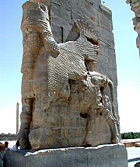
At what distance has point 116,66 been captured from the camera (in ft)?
20.0

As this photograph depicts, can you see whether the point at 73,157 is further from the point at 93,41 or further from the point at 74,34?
the point at 93,41

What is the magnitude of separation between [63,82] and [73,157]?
1588mm

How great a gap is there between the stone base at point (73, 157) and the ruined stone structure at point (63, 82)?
6.4 inches

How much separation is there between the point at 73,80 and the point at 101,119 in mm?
1306

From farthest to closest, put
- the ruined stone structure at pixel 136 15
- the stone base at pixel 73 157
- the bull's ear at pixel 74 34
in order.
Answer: the bull's ear at pixel 74 34 < the ruined stone structure at pixel 136 15 < the stone base at pixel 73 157

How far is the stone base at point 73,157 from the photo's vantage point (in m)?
3.38

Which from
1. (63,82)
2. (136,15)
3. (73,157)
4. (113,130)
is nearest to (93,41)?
(136,15)

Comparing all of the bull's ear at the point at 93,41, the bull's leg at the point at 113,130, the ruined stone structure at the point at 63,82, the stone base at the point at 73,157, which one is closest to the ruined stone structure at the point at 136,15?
the ruined stone structure at the point at 63,82

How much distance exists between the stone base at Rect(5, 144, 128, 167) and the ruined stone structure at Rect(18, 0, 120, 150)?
162 mm

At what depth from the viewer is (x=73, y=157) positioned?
12.8 feet

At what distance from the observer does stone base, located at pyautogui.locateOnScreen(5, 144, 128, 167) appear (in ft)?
11.1

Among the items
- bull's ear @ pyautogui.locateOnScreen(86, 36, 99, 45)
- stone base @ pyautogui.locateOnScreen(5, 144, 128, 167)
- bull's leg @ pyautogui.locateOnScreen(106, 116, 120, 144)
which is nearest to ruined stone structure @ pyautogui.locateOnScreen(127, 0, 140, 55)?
A: bull's ear @ pyautogui.locateOnScreen(86, 36, 99, 45)

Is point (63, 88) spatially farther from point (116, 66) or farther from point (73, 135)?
point (116, 66)

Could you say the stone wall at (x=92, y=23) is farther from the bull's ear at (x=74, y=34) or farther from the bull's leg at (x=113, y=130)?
the bull's leg at (x=113, y=130)
